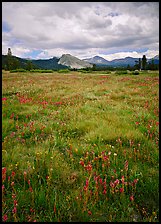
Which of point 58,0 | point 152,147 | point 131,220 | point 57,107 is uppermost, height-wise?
point 58,0

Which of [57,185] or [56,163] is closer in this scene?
[57,185]

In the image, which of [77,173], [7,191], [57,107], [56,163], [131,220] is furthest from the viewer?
[57,107]

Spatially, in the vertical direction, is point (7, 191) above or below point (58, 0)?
below

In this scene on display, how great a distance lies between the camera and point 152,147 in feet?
16.4

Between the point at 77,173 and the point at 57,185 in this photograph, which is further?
the point at 77,173

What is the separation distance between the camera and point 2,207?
9.82 ft

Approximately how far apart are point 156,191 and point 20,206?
95.1 inches

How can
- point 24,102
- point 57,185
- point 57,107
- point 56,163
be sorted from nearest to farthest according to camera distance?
point 57,185
point 56,163
point 57,107
point 24,102

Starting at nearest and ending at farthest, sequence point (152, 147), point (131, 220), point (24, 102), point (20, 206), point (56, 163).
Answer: point (131, 220) → point (20, 206) → point (56, 163) → point (152, 147) → point (24, 102)

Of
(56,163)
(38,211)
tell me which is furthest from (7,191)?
(56,163)

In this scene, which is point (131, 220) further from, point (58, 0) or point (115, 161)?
point (58, 0)

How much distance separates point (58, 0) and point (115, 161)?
3.59 m

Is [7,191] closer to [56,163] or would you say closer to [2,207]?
[2,207]

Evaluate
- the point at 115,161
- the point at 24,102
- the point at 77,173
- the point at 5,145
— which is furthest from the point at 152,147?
the point at 24,102
